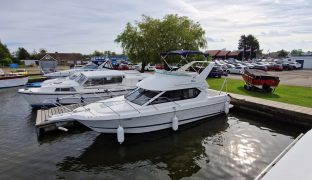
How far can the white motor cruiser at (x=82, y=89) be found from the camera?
15578 millimetres

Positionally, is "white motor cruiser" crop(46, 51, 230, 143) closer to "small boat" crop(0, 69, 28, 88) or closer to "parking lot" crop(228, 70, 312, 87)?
"parking lot" crop(228, 70, 312, 87)

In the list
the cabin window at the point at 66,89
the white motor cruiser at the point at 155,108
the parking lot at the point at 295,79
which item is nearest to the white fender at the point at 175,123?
the white motor cruiser at the point at 155,108

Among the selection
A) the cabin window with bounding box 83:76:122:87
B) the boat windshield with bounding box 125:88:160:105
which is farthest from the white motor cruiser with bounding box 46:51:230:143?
the cabin window with bounding box 83:76:122:87

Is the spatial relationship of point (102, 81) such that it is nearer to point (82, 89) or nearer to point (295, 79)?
point (82, 89)

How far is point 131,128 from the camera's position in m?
10.6

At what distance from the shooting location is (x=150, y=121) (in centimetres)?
1079

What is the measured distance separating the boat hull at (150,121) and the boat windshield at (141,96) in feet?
3.40

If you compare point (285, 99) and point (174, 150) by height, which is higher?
point (285, 99)

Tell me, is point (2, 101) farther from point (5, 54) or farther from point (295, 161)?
point (5, 54)

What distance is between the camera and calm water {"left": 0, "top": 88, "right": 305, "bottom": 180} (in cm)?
809

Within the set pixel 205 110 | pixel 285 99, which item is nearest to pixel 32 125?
pixel 205 110

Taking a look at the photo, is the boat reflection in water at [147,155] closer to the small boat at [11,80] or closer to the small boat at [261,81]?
the small boat at [261,81]

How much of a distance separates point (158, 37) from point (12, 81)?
18010 mm

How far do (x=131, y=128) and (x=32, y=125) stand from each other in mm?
6463
